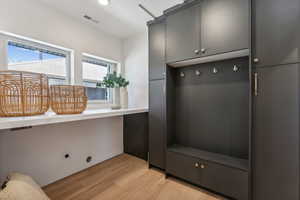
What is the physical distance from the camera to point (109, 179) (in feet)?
6.11

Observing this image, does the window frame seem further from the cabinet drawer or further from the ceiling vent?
the cabinet drawer

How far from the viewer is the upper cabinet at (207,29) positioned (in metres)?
1.31

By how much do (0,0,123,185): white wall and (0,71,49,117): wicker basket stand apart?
58 cm

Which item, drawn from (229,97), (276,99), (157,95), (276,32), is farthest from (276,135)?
(157,95)

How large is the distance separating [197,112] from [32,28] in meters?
2.32

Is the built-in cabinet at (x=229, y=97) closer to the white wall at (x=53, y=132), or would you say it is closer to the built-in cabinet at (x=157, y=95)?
the built-in cabinet at (x=157, y=95)

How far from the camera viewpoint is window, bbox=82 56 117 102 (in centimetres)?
233

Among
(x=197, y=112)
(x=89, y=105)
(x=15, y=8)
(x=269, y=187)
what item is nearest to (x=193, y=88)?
(x=197, y=112)

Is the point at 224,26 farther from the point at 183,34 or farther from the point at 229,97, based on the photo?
the point at 229,97

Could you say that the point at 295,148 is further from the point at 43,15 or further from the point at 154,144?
the point at 43,15

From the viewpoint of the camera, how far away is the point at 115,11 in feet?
6.32

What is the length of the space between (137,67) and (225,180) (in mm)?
2183

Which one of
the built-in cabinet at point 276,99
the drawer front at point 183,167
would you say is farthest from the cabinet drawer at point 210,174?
the built-in cabinet at point 276,99

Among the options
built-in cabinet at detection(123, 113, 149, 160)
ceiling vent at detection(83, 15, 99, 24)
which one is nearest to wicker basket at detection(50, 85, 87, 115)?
built-in cabinet at detection(123, 113, 149, 160)
